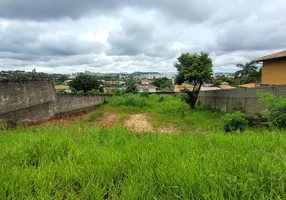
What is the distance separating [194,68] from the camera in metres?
11.4

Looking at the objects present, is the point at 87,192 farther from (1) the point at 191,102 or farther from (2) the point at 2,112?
(1) the point at 191,102

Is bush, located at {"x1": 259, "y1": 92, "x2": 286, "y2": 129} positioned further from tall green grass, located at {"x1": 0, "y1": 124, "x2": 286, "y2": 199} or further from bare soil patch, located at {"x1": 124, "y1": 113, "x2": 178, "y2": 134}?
bare soil patch, located at {"x1": 124, "y1": 113, "x2": 178, "y2": 134}

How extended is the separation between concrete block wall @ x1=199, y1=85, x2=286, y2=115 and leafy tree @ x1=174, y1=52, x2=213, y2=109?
1.53 metres

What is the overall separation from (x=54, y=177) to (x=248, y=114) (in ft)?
26.8

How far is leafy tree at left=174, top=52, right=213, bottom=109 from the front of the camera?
11.3 metres

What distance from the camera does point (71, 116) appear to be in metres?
11.9

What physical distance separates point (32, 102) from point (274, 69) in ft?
51.5

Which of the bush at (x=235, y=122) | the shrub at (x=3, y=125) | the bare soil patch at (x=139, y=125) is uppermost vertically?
the bush at (x=235, y=122)

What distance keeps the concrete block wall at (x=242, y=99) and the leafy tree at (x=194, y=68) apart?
153 centimetres

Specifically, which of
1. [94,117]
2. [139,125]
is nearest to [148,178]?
[139,125]

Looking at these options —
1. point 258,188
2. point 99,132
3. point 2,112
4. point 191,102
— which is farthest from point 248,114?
point 2,112

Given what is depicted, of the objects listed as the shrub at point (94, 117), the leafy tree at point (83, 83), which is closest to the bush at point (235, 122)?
the shrub at point (94, 117)

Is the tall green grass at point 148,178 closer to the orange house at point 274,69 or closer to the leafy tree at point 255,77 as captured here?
the orange house at point 274,69

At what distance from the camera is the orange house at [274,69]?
1171 centimetres
